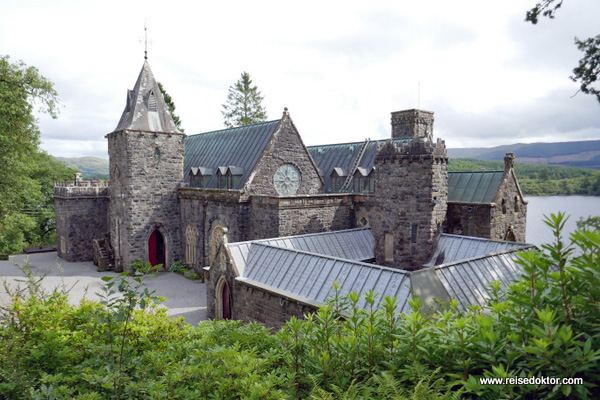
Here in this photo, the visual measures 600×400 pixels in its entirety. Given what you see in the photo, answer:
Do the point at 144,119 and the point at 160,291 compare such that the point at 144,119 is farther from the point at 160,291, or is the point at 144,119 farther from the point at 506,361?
the point at 506,361

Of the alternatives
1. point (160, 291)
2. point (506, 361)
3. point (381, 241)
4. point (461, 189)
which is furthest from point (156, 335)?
point (461, 189)

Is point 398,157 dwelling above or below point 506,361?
above

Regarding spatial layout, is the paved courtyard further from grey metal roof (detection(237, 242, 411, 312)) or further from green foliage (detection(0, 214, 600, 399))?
green foliage (detection(0, 214, 600, 399))

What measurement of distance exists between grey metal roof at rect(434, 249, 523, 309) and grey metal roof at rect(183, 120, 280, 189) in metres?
13.6

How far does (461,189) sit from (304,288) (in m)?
12.1

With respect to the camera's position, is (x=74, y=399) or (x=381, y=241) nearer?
(x=74, y=399)

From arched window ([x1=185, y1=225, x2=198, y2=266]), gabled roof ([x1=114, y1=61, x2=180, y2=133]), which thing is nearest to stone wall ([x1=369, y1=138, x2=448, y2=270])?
arched window ([x1=185, y1=225, x2=198, y2=266])

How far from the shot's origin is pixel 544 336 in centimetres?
254

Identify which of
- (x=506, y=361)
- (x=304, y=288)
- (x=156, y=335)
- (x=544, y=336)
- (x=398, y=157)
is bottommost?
(x=304, y=288)

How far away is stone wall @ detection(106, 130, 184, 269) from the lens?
2348 centimetres

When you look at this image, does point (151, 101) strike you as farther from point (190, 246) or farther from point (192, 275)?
point (192, 275)

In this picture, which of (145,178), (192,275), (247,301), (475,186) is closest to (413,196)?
(475,186)

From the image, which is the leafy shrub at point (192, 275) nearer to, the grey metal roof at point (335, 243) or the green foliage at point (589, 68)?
the grey metal roof at point (335, 243)

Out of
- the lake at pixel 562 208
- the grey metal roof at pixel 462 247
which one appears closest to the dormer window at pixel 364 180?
the grey metal roof at pixel 462 247
